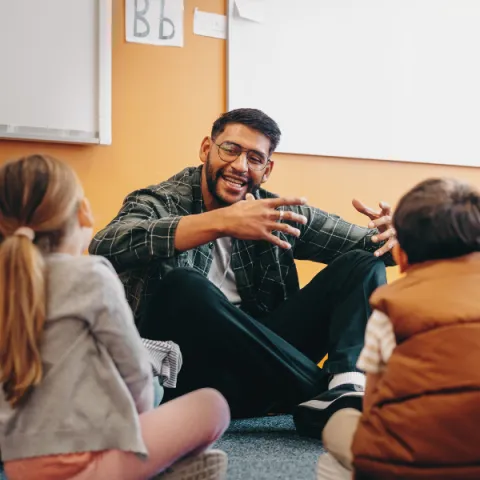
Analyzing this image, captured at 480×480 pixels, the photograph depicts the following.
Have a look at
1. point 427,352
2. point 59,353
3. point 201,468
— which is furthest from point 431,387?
point 59,353

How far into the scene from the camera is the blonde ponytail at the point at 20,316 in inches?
32.9

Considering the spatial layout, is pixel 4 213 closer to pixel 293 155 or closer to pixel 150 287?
pixel 150 287

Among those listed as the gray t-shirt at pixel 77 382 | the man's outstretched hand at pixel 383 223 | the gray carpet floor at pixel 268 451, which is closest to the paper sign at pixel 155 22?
the man's outstretched hand at pixel 383 223

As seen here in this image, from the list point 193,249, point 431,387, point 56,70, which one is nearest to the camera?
point 431,387

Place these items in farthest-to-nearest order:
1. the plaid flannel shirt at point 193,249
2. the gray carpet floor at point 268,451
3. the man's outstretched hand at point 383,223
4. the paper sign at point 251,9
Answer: the paper sign at point 251,9 < the man's outstretched hand at point 383,223 < the plaid flannel shirt at point 193,249 < the gray carpet floor at point 268,451

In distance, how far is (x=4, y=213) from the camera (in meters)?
0.89

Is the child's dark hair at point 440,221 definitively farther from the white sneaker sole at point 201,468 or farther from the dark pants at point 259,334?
the dark pants at point 259,334

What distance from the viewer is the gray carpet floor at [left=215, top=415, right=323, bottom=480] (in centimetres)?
117

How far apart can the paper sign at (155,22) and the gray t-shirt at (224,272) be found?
69 centimetres

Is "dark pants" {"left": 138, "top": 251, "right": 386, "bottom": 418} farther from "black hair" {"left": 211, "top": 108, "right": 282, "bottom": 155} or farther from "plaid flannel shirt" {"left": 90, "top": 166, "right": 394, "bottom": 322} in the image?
"black hair" {"left": 211, "top": 108, "right": 282, "bottom": 155}

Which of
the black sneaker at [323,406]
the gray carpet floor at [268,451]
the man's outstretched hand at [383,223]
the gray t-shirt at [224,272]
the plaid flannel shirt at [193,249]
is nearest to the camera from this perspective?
the gray carpet floor at [268,451]

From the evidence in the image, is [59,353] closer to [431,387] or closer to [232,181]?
[431,387]

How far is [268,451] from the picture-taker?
52.2 inches

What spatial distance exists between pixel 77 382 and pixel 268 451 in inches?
23.4
